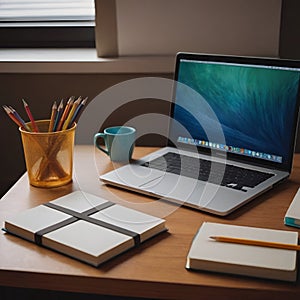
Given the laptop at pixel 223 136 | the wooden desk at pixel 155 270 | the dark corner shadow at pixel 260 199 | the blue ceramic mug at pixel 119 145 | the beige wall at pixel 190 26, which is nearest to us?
the wooden desk at pixel 155 270

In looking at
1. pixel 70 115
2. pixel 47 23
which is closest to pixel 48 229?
pixel 70 115

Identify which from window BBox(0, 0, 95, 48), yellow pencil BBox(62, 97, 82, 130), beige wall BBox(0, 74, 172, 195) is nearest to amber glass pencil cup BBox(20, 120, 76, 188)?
yellow pencil BBox(62, 97, 82, 130)

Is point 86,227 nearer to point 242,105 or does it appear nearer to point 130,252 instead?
point 130,252

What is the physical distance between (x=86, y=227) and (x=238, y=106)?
49 centimetres

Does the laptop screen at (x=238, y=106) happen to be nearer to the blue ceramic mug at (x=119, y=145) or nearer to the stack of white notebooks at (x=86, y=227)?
the blue ceramic mug at (x=119, y=145)

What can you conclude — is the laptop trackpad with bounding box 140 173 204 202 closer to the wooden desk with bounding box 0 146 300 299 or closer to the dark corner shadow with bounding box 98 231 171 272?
the wooden desk with bounding box 0 146 300 299

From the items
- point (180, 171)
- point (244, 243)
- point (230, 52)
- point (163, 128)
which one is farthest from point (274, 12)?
point (244, 243)

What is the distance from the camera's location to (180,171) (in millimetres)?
1235

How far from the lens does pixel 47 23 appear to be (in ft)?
5.83

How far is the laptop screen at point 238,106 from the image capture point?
47.0 inches

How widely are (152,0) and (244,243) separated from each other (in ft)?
2.79

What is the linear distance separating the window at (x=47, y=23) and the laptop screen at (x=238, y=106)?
1.73ft

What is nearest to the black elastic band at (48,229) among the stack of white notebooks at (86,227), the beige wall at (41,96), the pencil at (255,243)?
the stack of white notebooks at (86,227)

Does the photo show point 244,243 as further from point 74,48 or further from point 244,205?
point 74,48
